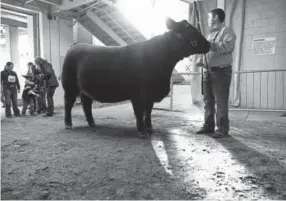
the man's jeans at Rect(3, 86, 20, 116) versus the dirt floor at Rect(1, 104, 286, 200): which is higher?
the man's jeans at Rect(3, 86, 20, 116)

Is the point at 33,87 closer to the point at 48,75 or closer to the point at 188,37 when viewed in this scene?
the point at 48,75

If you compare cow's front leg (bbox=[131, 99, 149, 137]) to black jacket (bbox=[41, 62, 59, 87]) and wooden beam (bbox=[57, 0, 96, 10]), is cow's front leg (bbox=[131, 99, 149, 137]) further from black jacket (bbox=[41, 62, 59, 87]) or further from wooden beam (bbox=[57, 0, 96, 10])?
Result: wooden beam (bbox=[57, 0, 96, 10])

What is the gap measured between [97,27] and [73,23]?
0.95 m

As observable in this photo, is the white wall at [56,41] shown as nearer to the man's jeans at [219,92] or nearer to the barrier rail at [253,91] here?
the barrier rail at [253,91]

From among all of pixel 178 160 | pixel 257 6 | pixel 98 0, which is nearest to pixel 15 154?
pixel 178 160

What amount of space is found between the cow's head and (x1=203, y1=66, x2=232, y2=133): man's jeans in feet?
1.33

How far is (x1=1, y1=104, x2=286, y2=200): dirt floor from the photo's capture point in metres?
1.86

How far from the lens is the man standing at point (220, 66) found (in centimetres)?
350

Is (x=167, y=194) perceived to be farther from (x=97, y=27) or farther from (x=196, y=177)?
(x=97, y=27)

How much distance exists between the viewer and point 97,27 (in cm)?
959

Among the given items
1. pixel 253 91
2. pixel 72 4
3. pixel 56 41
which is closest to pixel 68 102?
pixel 72 4

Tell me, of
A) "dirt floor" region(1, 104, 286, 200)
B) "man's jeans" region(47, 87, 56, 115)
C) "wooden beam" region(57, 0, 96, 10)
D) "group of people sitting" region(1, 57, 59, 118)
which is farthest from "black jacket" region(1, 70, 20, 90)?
"dirt floor" region(1, 104, 286, 200)

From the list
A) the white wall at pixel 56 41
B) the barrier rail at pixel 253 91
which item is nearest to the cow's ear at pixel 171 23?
the barrier rail at pixel 253 91

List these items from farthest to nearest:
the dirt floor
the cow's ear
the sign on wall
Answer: the sign on wall < the cow's ear < the dirt floor
